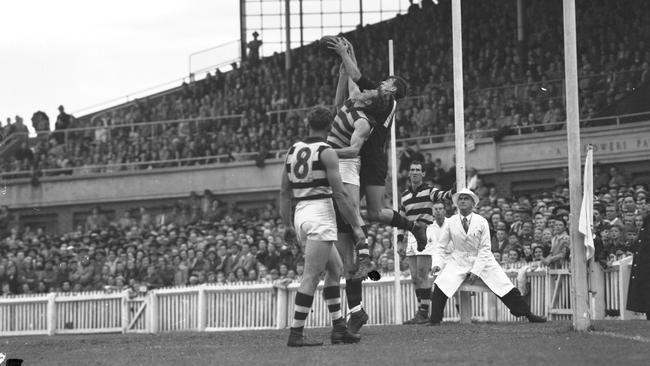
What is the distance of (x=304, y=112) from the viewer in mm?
38312

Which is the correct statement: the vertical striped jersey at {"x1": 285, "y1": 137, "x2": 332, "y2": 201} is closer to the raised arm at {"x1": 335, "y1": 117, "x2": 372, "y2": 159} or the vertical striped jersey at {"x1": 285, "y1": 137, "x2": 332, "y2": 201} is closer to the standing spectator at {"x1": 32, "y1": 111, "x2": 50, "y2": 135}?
the raised arm at {"x1": 335, "y1": 117, "x2": 372, "y2": 159}

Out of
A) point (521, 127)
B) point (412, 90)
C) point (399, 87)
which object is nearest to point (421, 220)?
point (399, 87)

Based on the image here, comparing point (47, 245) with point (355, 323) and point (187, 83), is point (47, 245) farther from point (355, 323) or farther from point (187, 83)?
point (355, 323)

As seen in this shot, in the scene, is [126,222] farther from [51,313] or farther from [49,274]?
[51,313]

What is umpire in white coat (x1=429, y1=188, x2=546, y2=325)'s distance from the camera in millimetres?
16219

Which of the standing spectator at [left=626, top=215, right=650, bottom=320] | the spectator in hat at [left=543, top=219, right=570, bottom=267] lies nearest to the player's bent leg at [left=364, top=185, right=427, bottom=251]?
the standing spectator at [left=626, top=215, right=650, bottom=320]

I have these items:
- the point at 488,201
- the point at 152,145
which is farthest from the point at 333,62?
the point at 488,201

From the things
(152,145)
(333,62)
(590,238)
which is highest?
(333,62)

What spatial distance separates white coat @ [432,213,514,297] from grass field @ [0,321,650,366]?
3.64 ft

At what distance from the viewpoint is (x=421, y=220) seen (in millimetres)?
→ 17078

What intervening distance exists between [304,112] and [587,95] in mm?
9605

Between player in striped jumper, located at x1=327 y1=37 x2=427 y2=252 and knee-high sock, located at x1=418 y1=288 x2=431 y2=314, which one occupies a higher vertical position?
player in striped jumper, located at x1=327 y1=37 x2=427 y2=252

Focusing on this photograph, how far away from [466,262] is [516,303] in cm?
87

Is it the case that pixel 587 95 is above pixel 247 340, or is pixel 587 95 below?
above
